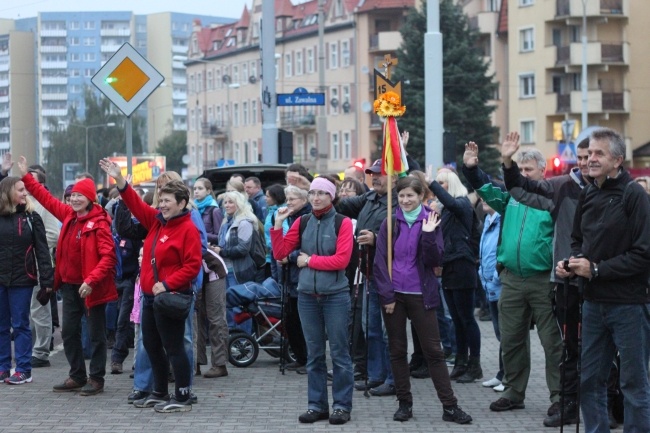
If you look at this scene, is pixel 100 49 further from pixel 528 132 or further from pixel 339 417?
pixel 339 417

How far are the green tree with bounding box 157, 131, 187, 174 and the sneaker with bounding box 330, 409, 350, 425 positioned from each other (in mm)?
112303

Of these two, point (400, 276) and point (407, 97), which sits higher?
point (407, 97)

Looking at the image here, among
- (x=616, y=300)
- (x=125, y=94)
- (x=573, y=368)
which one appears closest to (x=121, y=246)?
A: (x=125, y=94)

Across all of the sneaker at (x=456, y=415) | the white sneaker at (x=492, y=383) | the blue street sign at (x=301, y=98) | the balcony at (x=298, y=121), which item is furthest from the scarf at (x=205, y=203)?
the balcony at (x=298, y=121)

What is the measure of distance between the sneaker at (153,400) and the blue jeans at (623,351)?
4039mm

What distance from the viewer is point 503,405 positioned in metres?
10.9

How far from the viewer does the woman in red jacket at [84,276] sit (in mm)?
11592

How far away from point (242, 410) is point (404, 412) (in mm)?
1487

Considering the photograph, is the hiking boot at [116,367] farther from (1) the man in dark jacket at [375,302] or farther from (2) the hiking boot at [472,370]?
(2) the hiking boot at [472,370]

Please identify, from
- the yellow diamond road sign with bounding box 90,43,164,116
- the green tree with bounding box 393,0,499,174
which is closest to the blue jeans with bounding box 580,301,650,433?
the yellow diamond road sign with bounding box 90,43,164,116

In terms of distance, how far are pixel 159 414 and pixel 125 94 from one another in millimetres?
4067

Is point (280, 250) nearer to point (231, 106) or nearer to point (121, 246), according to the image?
point (121, 246)

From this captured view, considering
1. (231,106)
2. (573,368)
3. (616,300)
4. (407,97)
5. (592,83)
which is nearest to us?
(616,300)

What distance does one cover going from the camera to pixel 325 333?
10.9 meters
